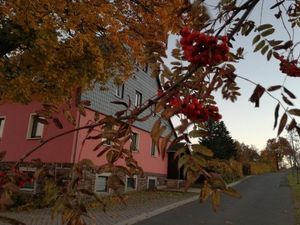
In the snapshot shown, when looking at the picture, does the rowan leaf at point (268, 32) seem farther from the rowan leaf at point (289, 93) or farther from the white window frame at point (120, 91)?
the white window frame at point (120, 91)

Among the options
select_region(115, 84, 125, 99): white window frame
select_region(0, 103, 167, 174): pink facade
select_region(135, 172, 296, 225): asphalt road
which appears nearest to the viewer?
select_region(135, 172, 296, 225): asphalt road

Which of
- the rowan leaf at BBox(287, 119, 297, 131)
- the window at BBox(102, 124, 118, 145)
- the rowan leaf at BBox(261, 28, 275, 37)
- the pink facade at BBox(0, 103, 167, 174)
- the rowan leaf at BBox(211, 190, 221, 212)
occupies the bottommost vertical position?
the rowan leaf at BBox(211, 190, 221, 212)

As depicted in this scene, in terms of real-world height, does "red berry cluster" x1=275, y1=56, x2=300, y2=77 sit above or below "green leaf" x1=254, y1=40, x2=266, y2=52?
below

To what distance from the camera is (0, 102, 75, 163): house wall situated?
1719cm

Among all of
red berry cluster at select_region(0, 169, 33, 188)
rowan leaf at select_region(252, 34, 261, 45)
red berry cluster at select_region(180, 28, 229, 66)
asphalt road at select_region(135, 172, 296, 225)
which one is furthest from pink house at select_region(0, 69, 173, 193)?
red berry cluster at select_region(180, 28, 229, 66)

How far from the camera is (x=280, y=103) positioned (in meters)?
1.85

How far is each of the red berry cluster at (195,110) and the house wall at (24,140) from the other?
52.2ft

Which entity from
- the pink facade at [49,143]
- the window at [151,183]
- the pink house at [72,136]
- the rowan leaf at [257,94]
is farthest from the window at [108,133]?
the window at [151,183]

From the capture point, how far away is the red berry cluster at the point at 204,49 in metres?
1.63

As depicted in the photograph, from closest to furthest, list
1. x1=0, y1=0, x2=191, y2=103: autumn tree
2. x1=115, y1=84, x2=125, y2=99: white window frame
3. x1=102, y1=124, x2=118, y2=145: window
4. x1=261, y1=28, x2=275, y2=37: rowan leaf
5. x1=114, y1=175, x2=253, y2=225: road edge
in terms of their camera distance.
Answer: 1. x1=102, y1=124, x2=118, y2=145: window
2. x1=261, y1=28, x2=275, y2=37: rowan leaf
3. x1=0, y1=0, x2=191, y2=103: autumn tree
4. x1=114, y1=175, x2=253, y2=225: road edge
5. x1=115, y1=84, x2=125, y2=99: white window frame

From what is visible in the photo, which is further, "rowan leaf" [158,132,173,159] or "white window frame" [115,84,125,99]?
"white window frame" [115,84,125,99]

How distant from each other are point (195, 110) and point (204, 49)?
0.29 meters

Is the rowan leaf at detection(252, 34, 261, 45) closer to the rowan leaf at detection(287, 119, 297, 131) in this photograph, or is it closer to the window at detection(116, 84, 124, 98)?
the rowan leaf at detection(287, 119, 297, 131)

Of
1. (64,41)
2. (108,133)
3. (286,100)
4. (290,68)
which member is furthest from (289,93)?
(64,41)
